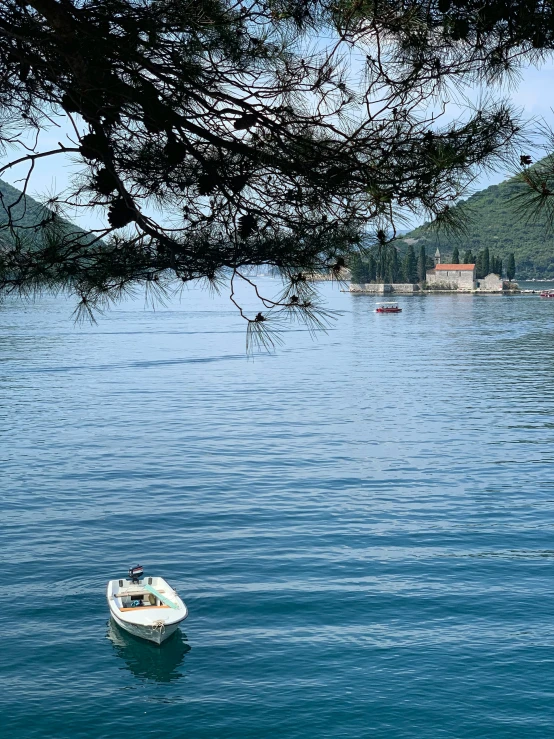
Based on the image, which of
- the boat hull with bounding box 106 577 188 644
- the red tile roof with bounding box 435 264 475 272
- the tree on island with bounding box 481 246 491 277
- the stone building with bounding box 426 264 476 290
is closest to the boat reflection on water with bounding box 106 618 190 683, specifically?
the boat hull with bounding box 106 577 188 644

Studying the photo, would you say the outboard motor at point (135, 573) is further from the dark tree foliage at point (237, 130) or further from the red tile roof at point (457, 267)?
the red tile roof at point (457, 267)

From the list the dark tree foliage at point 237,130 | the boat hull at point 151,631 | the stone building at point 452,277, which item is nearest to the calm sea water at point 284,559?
the boat hull at point 151,631

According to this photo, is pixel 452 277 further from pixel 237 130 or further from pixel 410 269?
pixel 237 130

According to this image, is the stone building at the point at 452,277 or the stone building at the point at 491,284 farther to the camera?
the stone building at the point at 452,277

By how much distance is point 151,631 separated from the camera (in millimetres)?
17359

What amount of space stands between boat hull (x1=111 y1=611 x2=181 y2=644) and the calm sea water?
302mm

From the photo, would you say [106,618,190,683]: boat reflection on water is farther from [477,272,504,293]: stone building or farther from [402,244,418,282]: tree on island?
[477,272,504,293]: stone building

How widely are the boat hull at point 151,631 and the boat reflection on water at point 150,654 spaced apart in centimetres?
15

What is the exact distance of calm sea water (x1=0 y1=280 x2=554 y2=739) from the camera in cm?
1534

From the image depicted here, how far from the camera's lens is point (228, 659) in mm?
16938

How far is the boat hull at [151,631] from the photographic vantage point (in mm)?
17219

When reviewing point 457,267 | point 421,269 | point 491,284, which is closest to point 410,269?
point 421,269

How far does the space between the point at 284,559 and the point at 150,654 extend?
4.93 m

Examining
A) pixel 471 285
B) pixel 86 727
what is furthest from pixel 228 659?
pixel 471 285
